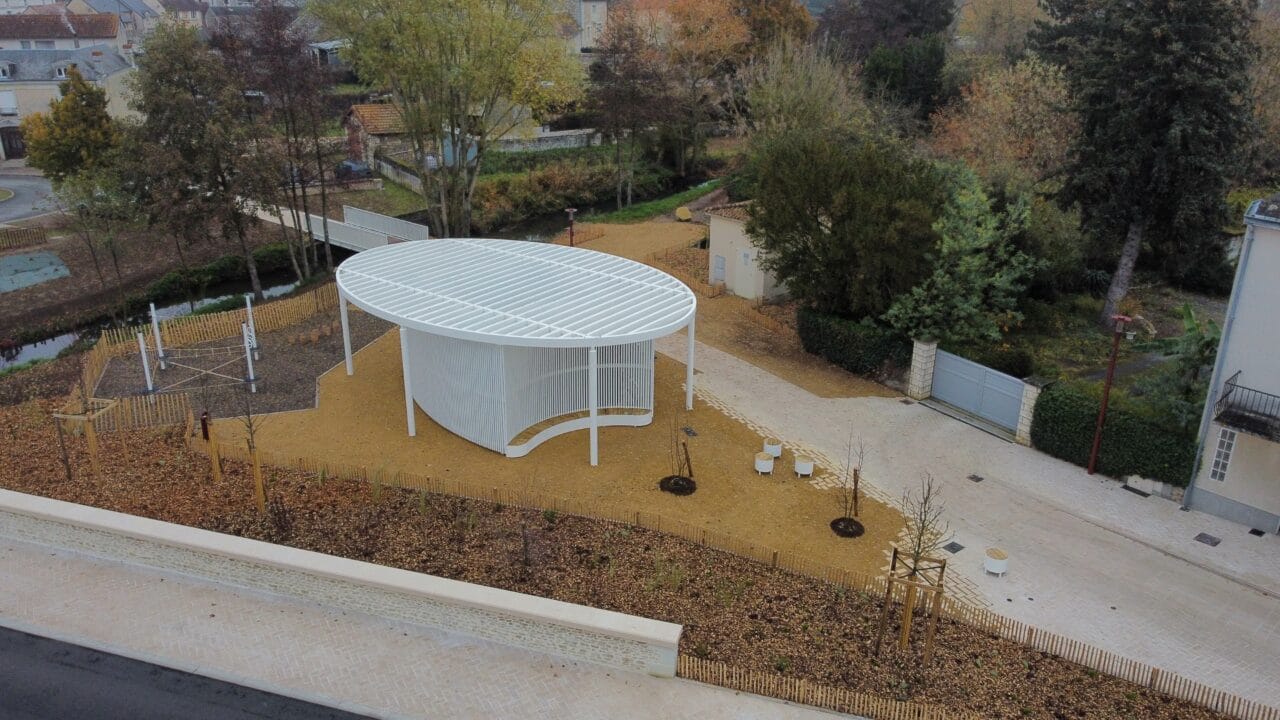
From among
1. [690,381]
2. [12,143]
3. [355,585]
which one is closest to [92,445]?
[355,585]

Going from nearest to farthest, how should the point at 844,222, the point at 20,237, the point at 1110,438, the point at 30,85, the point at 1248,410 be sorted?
the point at 1248,410 → the point at 1110,438 → the point at 844,222 → the point at 20,237 → the point at 30,85

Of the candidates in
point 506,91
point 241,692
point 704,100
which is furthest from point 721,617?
point 704,100

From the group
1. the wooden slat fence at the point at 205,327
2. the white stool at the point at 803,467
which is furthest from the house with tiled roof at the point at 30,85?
the white stool at the point at 803,467

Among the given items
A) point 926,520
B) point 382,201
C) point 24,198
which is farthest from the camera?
point 382,201

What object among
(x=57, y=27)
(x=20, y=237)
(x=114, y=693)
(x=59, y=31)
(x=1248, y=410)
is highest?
(x=57, y=27)

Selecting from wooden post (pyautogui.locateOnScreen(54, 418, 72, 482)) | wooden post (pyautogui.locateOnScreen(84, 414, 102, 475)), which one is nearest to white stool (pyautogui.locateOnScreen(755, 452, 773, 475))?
wooden post (pyautogui.locateOnScreen(84, 414, 102, 475))

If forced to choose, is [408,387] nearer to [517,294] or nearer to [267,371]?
[517,294]

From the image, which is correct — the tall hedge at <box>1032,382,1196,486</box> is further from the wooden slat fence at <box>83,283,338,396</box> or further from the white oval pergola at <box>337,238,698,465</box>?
the wooden slat fence at <box>83,283,338,396</box>
